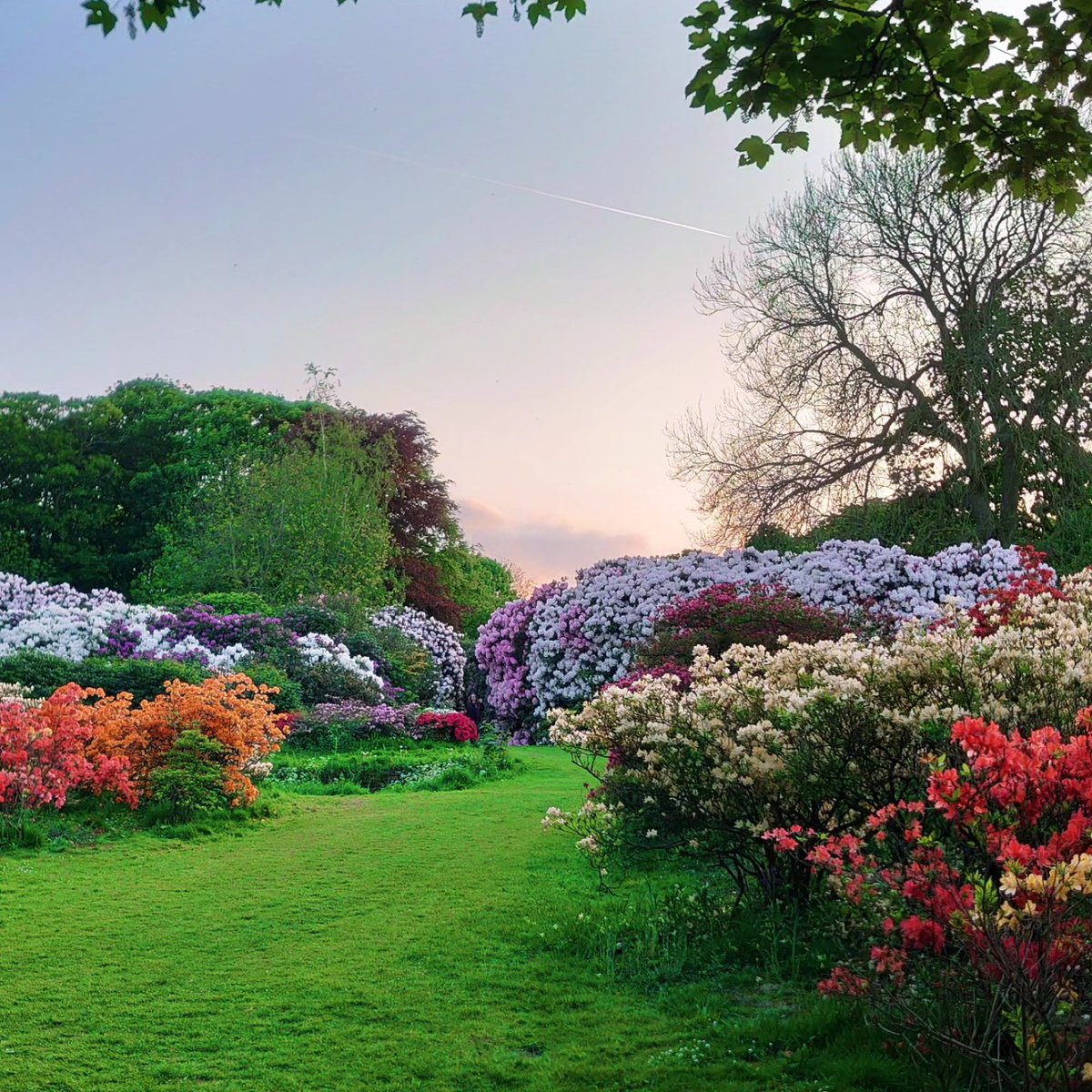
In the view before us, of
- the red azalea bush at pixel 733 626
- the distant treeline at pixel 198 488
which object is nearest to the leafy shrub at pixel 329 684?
the red azalea bush at pixel 733 626

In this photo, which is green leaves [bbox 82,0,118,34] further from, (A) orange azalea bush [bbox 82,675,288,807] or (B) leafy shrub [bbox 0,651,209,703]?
(B) leafy shrub [bbox 0,651,209,703]

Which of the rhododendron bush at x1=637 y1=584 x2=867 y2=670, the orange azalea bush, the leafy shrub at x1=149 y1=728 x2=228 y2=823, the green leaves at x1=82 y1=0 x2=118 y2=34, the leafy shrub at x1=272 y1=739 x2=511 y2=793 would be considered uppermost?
the green leaves at x1=82 y1=0 x2=118 y2=34

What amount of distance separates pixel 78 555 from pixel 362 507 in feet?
34.6

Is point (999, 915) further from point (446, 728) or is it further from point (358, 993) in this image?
point (446, 728)

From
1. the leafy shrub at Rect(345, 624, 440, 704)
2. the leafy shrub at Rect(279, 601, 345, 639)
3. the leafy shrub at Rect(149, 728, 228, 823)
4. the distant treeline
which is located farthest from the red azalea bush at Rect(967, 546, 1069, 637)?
the distant treeline

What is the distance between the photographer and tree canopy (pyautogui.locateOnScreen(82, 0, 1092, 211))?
539cm

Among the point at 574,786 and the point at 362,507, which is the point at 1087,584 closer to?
the point at 574,786

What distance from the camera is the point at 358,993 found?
4.70m

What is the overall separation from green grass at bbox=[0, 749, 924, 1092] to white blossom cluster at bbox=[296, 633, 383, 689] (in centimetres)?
960

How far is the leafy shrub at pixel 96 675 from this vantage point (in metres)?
13.2

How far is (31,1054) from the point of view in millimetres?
4109

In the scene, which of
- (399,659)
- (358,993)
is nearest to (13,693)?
(358,993)

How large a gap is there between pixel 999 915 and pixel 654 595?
12.8 meters

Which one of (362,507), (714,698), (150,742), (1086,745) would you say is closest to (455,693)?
(362,507)
